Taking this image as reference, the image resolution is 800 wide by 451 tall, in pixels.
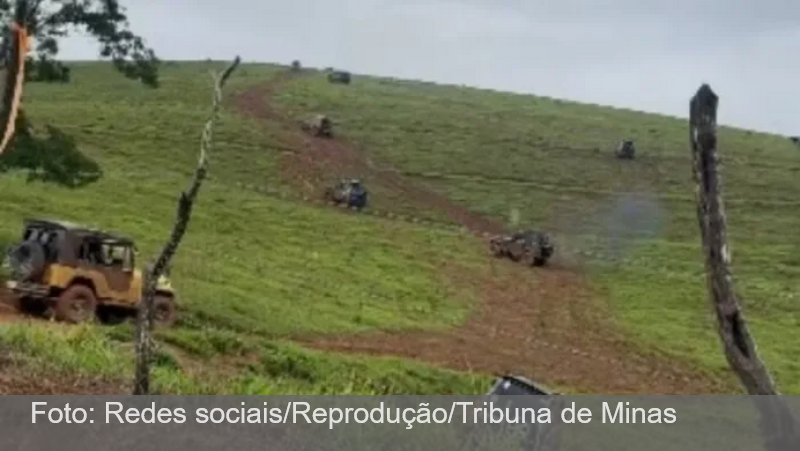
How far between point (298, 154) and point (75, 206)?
2928cm

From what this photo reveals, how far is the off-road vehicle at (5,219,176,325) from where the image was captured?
28.6 meters

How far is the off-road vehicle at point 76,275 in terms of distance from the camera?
2862cm

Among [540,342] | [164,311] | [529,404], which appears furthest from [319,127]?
[529,404]

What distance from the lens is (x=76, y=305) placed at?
28891 millimetres

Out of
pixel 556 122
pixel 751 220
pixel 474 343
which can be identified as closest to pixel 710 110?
pixel 474 343

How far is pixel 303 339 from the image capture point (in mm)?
30844

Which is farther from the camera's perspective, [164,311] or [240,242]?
[240,242]

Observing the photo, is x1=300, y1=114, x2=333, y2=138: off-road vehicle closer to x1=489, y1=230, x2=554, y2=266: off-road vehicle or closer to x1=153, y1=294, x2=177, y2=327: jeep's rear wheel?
x1=489, y1=230, x2=554, y2=266: off-road vehicle

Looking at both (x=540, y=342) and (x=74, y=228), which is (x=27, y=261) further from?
(x=540, y=342)

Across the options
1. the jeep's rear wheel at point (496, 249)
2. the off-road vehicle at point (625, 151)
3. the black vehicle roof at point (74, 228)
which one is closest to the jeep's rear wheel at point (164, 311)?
the black vehicle roof at point (74, 228)

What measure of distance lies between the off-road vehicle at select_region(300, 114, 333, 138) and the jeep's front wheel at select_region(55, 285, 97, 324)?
53.5 m

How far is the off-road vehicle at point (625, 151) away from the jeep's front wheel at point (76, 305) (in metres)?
64.2

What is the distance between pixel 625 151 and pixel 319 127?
74.1 ft

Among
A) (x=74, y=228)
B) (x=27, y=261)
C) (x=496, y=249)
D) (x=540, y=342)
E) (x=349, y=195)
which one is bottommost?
(x=540, y=342)
